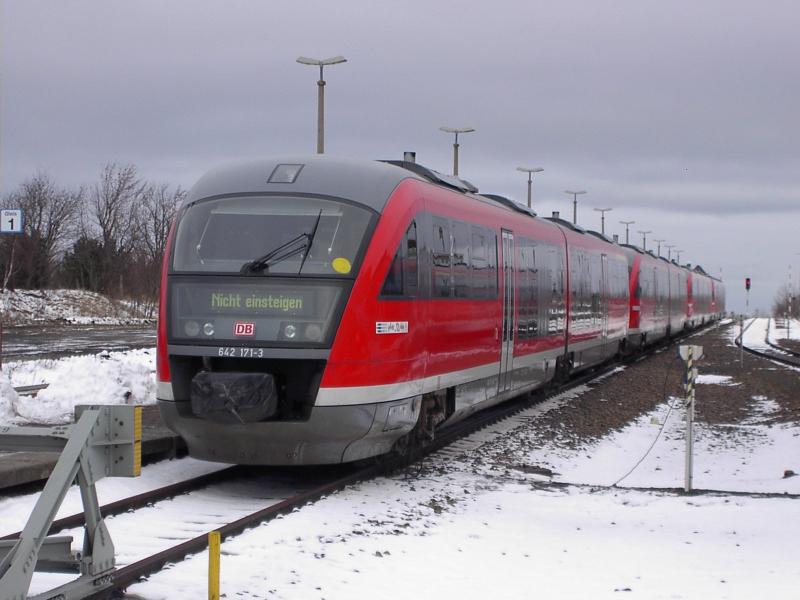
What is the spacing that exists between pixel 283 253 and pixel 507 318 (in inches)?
205

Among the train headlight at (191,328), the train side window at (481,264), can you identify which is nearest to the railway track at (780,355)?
the train side window at (481,264)

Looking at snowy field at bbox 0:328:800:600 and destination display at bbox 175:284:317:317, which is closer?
snowy field at bbox 0:328:800:600

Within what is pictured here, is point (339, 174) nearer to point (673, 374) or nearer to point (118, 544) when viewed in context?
point (118, 544)

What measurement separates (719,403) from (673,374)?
6.19m

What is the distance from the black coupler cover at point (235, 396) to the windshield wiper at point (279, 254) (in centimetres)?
105

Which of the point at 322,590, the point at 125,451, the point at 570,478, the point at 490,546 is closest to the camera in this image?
the point at 125,451

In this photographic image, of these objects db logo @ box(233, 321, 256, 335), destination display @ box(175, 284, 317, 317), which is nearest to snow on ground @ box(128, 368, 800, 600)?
db logo @ box(233, 321, 256, 335)

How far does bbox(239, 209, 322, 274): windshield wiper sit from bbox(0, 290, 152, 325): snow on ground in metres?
41.2

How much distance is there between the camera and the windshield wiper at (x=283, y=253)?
31.0 ft

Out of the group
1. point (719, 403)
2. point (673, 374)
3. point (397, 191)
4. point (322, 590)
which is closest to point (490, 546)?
point (322, 590)

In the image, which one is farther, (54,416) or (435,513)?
(54,416)

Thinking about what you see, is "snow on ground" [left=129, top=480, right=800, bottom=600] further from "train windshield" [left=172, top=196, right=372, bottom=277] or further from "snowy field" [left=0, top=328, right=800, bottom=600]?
"train windshield" [left=172, top=196, right=372, bottom=277]

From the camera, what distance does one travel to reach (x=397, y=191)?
1023 centimetres

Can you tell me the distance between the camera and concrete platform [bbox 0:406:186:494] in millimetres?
8859
